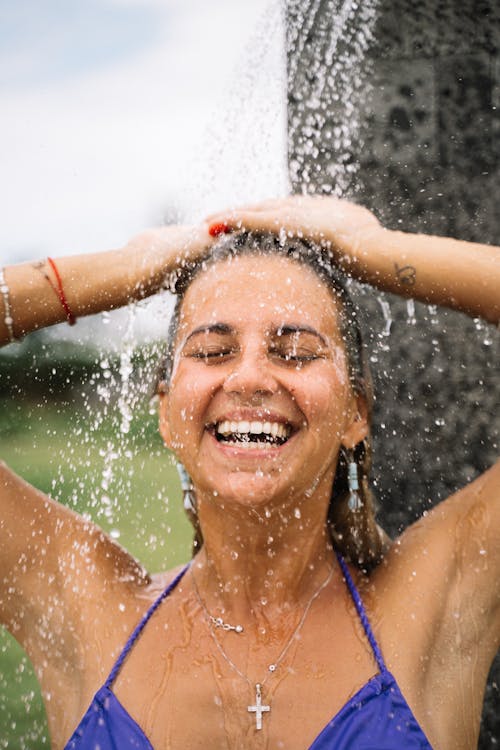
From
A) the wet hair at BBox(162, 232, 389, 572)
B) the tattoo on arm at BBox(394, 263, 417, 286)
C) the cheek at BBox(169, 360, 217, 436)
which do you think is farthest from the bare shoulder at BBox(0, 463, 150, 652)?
the tattoo on arm at BBox(394, 263, 417, 286)

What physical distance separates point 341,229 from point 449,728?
1.19 meters

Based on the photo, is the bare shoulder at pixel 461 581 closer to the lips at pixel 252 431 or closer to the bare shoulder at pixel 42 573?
the lips at pixel 252 431

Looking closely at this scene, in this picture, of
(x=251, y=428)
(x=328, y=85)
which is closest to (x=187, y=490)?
(x=251, y=428)

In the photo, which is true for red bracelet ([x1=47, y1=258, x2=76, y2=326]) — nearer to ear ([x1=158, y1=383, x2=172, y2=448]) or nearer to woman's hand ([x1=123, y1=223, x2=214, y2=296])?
woman's hand ([x1=123, y1=223, x2=214, y2=296])

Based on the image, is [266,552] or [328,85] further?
[328,85]

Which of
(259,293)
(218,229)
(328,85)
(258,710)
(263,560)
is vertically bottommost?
(258,710)

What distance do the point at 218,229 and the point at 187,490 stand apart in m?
0.71

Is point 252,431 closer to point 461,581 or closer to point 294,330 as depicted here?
point 294,330

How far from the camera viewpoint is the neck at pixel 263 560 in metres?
2.45

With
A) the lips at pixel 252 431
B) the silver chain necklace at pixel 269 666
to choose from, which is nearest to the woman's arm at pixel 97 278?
the lips at pixel 252 431

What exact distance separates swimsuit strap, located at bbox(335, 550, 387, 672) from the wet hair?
0.05 metres

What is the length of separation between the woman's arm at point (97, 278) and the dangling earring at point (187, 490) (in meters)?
0.47

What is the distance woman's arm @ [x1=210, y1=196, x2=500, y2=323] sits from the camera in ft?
7.56

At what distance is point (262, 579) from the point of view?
2.51 metres
